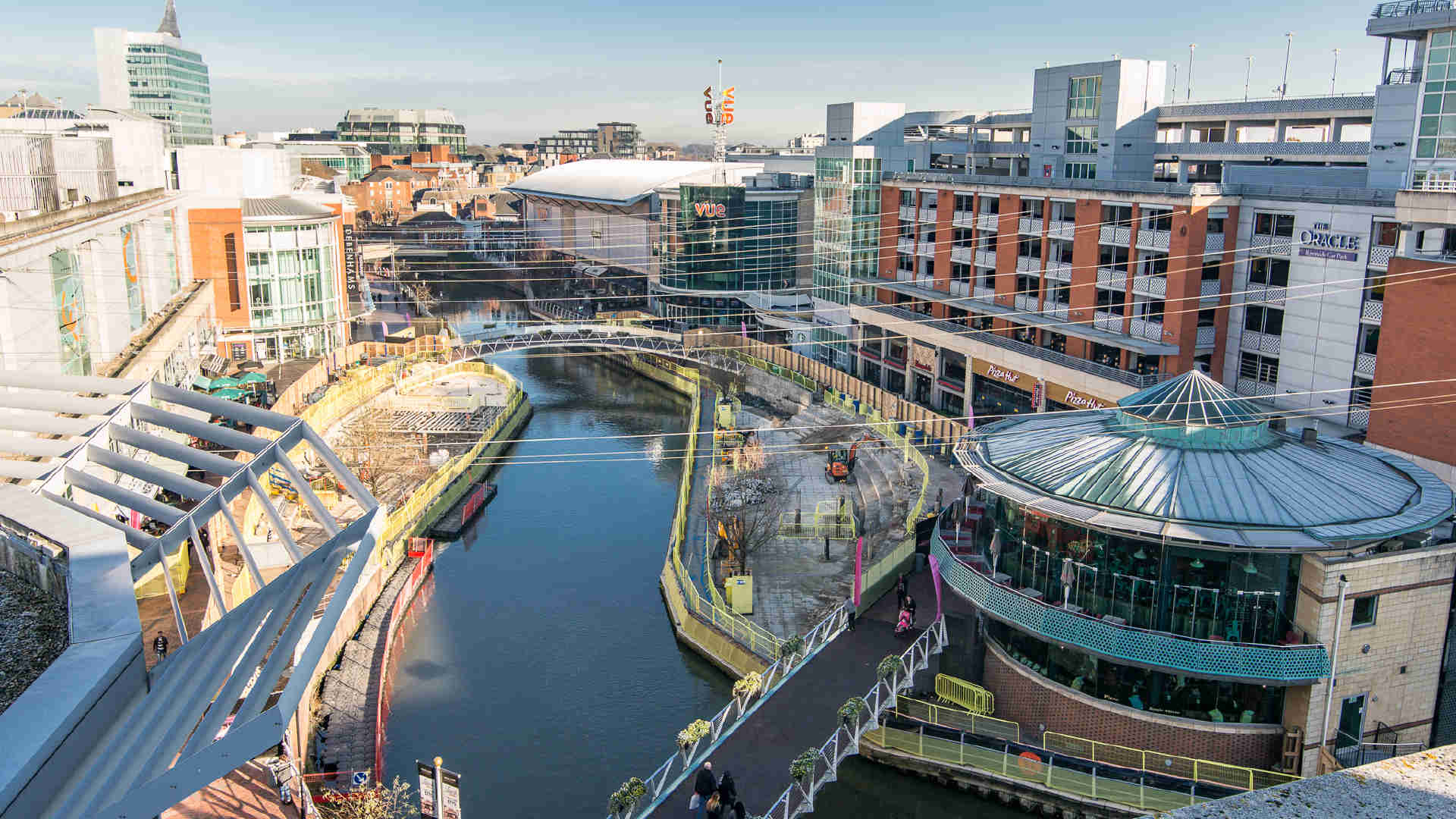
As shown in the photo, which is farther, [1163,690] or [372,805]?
[1163,690]

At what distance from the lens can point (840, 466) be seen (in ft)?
112

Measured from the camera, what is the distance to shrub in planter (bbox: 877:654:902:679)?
1720cm

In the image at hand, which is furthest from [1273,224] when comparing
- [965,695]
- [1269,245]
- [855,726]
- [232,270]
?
[232,270]

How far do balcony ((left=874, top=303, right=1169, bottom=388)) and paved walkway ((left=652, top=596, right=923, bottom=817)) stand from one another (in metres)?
14.3

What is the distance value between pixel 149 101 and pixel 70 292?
122m

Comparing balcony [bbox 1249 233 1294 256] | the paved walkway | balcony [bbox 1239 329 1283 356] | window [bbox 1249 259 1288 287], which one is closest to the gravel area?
the paved walkway

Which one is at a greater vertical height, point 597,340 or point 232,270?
point 232,270

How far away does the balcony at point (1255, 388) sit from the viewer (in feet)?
95.1

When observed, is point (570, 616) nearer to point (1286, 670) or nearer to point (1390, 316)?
point (1286, 670)

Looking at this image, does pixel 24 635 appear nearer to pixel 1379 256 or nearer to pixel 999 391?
pixel 1379 256

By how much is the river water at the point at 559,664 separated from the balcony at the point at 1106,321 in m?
14.9

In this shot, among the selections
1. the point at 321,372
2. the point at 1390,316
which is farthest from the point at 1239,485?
the point at 321,372

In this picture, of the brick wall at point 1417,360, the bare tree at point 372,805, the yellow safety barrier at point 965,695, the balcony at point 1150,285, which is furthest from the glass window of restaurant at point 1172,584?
the balcony at point 1150,285

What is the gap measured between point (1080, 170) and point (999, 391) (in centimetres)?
967
